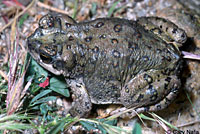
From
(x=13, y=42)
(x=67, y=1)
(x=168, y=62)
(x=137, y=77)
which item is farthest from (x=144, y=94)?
(x=67, y=1)

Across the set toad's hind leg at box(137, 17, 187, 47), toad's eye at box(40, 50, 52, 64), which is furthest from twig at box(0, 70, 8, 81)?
toad's hind leg at box(137, 17, 187, 47)

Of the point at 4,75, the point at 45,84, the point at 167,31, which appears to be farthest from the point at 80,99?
the point at 167,31

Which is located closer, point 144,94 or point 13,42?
point 144,94

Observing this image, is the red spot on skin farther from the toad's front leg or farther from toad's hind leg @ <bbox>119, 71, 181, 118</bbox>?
toad's hind leg @ <bbox>119, 71, 181, 118</bbox>

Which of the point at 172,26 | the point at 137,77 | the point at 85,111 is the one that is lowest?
the point at 85,111

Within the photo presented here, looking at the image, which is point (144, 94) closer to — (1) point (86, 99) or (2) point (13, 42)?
(1) point (86, 99)

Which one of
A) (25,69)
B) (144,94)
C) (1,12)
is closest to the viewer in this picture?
(144,94)

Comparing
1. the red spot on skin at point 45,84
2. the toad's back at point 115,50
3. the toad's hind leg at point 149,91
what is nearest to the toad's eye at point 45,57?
the toad's back at point 115,50
